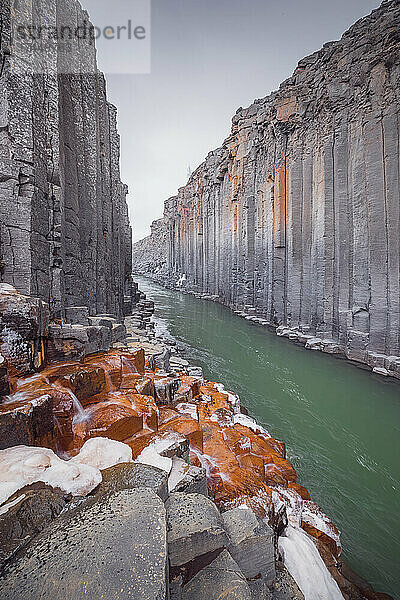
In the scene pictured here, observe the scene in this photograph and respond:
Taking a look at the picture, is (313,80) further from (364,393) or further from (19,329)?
(19,329)

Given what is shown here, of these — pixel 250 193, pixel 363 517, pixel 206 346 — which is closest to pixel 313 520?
pixel 363 517

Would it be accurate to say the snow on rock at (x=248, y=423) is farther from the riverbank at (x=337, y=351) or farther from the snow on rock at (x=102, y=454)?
the riverbank at (x=337, y=351)

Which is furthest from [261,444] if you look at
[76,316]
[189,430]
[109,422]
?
[76,316]

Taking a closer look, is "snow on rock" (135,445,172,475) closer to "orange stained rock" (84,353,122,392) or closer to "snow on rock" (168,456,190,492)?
"snow on rock" (168,456,190,492)

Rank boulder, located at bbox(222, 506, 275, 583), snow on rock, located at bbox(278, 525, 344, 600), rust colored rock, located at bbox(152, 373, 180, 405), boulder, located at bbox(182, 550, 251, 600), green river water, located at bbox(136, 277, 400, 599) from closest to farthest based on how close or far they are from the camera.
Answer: boulder, located at bbox(182, 550, 251, 600)
boulder, located at bbox(222, 506, 275, 583)
snow on rock, located at bbox(278, 525, 344, 600)
green river water, located at bbox(136, 277, 400, 599)
rust colored rock, located at bbox(152, 373, 180, 405)

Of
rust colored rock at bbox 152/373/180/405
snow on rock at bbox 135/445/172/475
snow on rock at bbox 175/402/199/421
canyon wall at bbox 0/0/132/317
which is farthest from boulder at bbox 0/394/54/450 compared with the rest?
canyon wall at bbox 0/0/132/317

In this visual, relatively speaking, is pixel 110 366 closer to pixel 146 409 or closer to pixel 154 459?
pixel 146 409
